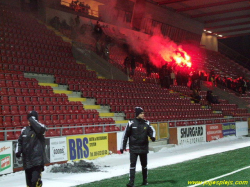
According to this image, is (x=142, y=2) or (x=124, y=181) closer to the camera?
(x=124, y=181)

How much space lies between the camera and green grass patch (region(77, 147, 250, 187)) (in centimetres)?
935

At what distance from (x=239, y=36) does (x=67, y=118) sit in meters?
39.3

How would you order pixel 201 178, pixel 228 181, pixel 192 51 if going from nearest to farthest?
pixel 228 181
pixel 201 178
pixel 192 51

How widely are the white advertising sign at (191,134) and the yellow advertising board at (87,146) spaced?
5.35 metres

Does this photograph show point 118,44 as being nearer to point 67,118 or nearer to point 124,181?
point 67,118

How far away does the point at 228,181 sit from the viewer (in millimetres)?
8852

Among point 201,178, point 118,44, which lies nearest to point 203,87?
point 118,44

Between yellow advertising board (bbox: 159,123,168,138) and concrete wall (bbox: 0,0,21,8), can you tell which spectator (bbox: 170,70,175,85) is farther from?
concrete wall (bbox: 0,0,21,8)

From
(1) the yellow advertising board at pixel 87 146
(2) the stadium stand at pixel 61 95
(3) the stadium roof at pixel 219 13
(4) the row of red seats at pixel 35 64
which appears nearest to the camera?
(1) the yellow advertising board at pixel 87 146

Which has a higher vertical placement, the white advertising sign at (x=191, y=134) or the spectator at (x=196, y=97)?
the spectator at (x=196, y=97)

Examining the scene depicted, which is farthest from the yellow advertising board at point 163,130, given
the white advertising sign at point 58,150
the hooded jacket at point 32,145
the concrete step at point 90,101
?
the hooded jacket at point 32,145

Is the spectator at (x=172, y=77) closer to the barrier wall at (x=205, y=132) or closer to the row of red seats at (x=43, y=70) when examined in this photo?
the barrier wall at (x=205, y=132)

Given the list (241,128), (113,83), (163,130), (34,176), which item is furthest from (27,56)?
(241,128)

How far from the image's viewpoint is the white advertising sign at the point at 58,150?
1291 cm
